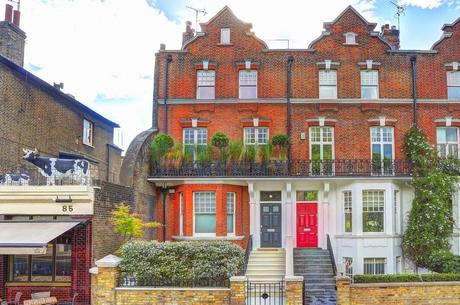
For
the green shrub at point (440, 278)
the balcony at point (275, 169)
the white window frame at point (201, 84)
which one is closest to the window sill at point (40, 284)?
the balcony at point (275, 169)

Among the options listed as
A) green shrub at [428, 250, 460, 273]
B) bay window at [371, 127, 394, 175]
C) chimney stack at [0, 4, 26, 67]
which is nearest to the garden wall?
green shrub at [428, 250, 460, 273]

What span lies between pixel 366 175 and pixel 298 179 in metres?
3.06

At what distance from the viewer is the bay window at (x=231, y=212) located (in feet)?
78.7

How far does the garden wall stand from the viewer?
52.1 ft

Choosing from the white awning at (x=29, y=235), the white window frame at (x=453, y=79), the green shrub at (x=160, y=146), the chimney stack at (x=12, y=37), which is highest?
the chimney stack at (x=12, y=37)

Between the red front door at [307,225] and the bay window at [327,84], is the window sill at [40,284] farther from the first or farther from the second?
the bay window at [327,84]

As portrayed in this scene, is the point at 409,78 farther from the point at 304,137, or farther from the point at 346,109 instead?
the point at 304,137

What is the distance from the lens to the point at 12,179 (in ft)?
60.2

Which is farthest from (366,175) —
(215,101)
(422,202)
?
(215,101)

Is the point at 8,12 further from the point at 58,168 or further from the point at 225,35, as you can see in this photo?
the point at 225,35

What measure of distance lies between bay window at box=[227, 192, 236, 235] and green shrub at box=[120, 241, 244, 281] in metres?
6.92

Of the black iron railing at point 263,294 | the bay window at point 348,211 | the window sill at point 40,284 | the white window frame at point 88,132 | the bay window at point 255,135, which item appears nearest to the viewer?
the black iron railing at point 263,294

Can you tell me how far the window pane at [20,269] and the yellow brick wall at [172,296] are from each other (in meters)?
4.10

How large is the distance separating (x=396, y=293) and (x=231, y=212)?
951 cm
